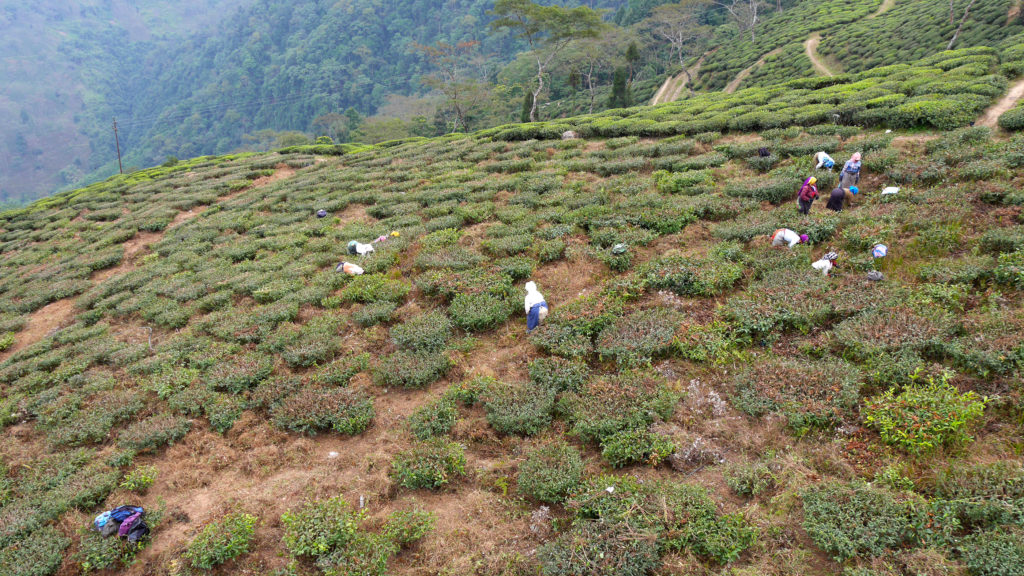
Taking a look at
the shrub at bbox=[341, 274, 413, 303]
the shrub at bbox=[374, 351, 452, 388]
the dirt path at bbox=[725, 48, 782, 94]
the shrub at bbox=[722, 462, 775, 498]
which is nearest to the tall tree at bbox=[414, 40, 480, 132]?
the dirt path at bbox=[725, 48, 782, 94]

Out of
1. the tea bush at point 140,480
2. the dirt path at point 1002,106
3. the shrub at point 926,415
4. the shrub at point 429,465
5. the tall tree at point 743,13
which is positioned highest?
the tall tree at point 743,13

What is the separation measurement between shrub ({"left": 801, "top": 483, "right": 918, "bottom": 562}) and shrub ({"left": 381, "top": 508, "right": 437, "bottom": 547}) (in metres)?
3.74

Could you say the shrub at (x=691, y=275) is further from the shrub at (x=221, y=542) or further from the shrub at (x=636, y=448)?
the shrub at (x=221, y=542)

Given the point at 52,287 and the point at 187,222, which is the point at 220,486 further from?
the point at 187,222

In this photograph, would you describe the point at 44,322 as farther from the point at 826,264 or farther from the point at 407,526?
the point at 826,264

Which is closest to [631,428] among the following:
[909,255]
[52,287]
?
[909,255]

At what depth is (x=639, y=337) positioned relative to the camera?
23.1ft

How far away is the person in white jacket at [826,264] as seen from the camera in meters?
7.66

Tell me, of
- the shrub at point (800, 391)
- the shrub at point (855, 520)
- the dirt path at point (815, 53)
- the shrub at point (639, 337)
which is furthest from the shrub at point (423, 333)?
the dirt path at point (815, 53)

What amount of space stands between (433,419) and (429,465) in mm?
863

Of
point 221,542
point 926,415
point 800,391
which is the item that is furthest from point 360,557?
point 926,415

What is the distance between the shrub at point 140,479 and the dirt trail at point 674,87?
53050 mm

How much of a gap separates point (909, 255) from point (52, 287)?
22.0 meters

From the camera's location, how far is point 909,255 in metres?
7.66
